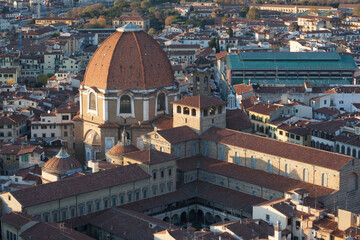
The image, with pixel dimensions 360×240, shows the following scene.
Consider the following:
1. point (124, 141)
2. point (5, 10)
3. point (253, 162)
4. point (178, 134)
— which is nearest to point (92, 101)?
point (124, 141)

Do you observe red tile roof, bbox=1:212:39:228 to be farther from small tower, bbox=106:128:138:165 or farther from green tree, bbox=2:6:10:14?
green tree, bbox=2:6:10:14

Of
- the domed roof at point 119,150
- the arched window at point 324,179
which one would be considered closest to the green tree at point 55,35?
the domed roof at point 119,150

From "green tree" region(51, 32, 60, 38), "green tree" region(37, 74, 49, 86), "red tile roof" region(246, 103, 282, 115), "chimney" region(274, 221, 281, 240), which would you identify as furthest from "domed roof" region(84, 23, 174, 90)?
"green tree" region(51, 32, 60, 38)

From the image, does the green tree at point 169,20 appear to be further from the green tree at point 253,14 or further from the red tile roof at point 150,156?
the red tile roof at point 150,156

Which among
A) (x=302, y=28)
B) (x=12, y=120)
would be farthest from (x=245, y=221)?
(x=302, y=28)

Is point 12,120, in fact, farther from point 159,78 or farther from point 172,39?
point 172,39

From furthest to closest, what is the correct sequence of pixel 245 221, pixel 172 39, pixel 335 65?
pixel 172 39 → pixel 335 65 → pixel 245 221
